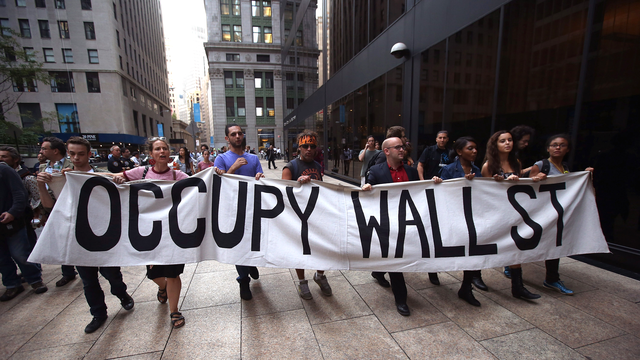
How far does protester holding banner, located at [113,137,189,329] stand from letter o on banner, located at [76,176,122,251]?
15 centimetres

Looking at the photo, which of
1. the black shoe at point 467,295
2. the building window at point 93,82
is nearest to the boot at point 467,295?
the black shoe at point 467,295

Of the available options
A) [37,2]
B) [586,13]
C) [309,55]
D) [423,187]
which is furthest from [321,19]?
[37,2]

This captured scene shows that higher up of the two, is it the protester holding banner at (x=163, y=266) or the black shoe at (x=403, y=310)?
the protester holding banner at (x=163, y=266)

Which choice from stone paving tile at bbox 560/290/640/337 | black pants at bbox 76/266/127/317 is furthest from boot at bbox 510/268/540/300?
black pants at bbox 76/266/127/317

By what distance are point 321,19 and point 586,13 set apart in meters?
13.1

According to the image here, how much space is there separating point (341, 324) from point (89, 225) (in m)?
2.89

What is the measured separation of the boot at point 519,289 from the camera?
10.0 ft

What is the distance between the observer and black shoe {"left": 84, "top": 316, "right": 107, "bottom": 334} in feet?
8.75

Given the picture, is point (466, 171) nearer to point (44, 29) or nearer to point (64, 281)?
point (64, 281)

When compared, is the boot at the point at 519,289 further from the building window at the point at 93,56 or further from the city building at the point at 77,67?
the building window at the point at 93,56

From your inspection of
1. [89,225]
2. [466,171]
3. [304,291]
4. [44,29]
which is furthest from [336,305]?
[44,29]

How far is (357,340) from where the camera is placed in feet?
8.14

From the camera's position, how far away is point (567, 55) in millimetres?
4117

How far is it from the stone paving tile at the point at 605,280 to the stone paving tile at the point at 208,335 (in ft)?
14.7
